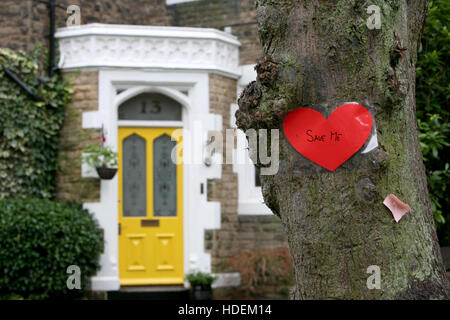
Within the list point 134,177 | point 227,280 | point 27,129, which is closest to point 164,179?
point 134,177

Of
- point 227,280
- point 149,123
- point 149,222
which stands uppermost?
point 149,123

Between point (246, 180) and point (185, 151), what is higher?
point (185, 151)

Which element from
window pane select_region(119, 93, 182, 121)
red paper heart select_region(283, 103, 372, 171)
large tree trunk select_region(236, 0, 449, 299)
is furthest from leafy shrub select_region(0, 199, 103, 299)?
red paper heart select_region(283, 103, 372, 171)

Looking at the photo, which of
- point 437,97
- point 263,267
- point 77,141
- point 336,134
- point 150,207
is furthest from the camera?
point 150,207

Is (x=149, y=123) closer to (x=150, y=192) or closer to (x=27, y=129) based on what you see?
(x=150, y=192)

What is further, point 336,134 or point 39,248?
point 39,248

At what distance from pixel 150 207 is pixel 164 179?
489mm

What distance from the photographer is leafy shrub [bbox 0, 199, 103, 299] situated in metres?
8.86

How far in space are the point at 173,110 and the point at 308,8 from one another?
23.9 ft

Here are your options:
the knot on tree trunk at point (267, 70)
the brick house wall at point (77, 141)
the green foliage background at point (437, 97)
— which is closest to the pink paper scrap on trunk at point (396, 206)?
the knot on tree trunk at point (267, 70)

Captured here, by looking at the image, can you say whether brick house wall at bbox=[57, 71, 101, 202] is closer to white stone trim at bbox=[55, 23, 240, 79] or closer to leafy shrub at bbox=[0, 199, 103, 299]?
white stone trim at bbox=[55, 23, 240, 79]

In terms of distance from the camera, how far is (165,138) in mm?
10461

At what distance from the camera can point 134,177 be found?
10406mm
